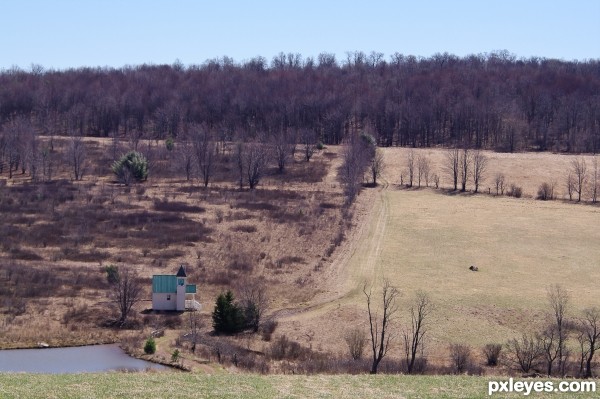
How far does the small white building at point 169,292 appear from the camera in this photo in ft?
135

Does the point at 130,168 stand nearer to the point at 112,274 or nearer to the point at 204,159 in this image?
the point at 204,159

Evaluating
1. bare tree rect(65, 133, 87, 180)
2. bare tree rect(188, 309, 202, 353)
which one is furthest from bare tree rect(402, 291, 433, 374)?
bare tree rect(65, 133, 87, 180)

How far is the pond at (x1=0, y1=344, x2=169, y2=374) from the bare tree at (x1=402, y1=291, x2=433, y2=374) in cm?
959

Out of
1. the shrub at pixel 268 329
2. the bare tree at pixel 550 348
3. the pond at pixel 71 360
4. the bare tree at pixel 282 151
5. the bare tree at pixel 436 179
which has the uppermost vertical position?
the bare tree at pixel 282 151

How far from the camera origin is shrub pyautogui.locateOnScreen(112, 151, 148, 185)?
8325cm

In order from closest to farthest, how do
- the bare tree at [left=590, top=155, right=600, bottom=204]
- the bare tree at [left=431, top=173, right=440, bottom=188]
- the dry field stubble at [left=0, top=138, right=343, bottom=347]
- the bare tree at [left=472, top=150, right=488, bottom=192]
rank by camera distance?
the dry field stubble at [left=0, top=138, right=343, bottom=347] → the bare tree at [left=590, top=155, right=600, bottom=204] → the bare tree at [left=472, top=150, right=488, bottom=192] → the bare tree at [left=431, top=173, right=440, bottom=188]

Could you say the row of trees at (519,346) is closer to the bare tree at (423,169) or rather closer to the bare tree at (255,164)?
the bare tree at (255,164)

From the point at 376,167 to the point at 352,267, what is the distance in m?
39.6

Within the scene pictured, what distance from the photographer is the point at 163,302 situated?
41219 mm

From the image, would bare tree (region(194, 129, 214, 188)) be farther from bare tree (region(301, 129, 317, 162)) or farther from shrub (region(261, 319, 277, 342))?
shrub (region(261, 319, 277, 342))

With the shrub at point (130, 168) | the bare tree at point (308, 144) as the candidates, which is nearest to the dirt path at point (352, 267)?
the shrub at point (130, 168)

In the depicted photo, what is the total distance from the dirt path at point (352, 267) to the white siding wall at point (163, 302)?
530 cm

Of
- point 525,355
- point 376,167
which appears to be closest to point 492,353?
point 525,355

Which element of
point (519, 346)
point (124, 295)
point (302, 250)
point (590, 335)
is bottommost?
point (519, 346)
